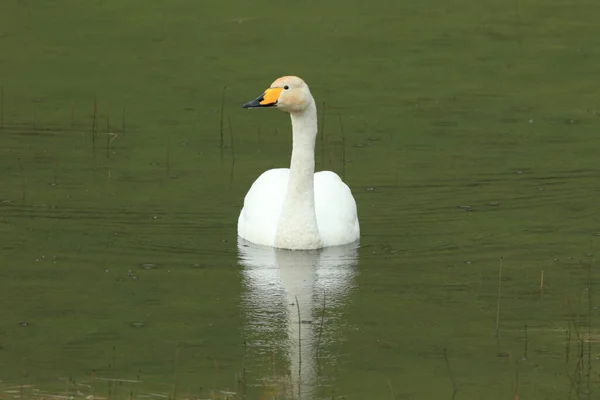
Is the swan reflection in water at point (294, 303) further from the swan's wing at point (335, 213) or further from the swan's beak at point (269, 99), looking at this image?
the swan's beak at point (269, 99)

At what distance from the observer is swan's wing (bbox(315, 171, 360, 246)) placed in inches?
462

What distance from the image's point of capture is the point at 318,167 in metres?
14.0

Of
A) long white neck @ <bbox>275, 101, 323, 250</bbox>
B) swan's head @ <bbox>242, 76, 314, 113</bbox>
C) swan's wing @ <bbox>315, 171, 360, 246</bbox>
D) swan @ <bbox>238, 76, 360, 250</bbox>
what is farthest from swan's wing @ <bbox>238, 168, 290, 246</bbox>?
swan's head @ <bbox>242, 76, 314, 113</bbox>

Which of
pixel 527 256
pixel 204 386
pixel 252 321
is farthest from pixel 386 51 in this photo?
pixel 204 386

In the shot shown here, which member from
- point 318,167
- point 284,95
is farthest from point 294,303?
point 318,167

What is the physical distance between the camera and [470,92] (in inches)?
663

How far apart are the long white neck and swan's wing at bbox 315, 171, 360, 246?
117 millimetres

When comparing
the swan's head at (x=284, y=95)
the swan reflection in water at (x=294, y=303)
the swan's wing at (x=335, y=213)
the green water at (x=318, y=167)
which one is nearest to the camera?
the swan reflection in water at (x=294, y=303)

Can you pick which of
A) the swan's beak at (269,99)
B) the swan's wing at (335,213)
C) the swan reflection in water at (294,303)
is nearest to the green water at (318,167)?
the swan reflection in water at (294,303)

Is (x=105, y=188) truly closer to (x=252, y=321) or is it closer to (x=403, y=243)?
(x=403, y=243)

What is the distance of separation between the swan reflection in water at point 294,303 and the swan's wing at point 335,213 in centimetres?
8

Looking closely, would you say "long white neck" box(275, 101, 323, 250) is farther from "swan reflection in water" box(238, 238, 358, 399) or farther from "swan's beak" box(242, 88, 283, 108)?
"swan's beak" box(242, 88, 283, 108)

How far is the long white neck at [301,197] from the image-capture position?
11.6 meters

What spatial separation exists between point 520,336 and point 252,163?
517 cm
